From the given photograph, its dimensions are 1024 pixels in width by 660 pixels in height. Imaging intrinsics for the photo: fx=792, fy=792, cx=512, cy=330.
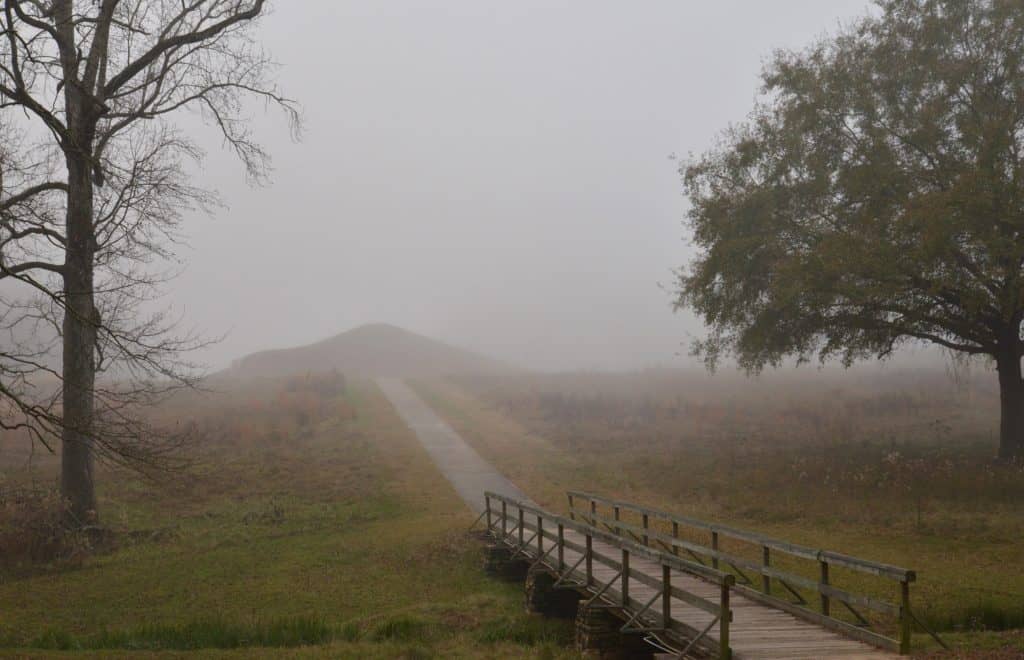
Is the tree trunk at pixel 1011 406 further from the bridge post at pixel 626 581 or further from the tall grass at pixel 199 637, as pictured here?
the tall grass at pixel 199 637

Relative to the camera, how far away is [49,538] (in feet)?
61.7

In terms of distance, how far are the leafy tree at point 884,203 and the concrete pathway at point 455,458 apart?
9.10 m

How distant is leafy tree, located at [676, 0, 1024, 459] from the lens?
19.9 meters

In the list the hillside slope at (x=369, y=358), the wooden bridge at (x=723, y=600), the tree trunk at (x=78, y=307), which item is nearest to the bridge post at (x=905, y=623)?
the wooden bridge at (x=723, y=600)

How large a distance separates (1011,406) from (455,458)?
18.6 m

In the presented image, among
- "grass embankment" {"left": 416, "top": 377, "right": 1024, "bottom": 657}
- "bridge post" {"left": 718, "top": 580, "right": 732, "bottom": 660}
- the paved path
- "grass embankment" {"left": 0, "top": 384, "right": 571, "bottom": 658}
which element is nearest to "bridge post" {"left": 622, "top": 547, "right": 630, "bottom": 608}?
the paved path

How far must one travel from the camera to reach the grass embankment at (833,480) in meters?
14.5

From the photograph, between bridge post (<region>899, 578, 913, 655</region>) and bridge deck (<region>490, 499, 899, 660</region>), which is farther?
bridge deck (<region>490, 499, 899, 660</region>)

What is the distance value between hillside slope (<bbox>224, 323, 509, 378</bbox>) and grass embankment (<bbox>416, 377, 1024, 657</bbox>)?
155ft

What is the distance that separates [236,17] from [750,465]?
64.1 feet

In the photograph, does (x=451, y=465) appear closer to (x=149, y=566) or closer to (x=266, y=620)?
(x=149, y=566)

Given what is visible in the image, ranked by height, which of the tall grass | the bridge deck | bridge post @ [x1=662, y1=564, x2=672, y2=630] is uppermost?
bridge post @ [x1=662, y1=564, x2=672, y2=630]

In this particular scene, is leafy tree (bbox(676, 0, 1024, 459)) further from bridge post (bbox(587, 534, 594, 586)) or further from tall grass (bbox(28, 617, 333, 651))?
tall grass (bbox(28, 617, 333, 651))

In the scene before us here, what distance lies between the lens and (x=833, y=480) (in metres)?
22.2
